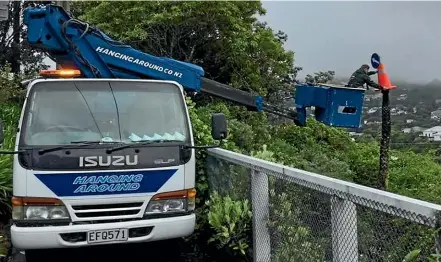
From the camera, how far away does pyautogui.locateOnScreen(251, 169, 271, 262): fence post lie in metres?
4.73

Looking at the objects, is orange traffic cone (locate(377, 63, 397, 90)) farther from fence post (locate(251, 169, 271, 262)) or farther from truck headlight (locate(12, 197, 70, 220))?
truck headlight (locate(12, 197, 70, 220))

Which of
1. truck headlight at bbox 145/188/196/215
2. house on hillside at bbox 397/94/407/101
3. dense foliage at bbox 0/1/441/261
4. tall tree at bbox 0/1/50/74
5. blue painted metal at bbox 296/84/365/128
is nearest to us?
truck headlight at bbox 145/188/196/215

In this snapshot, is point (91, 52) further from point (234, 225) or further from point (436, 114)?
point (436, 114)

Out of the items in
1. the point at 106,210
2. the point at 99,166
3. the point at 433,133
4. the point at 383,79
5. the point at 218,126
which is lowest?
the point at 433,133

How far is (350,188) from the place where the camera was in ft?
11.0

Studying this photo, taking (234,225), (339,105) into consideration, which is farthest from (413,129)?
(234,225)

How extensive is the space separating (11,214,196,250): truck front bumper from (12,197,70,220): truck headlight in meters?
0.11

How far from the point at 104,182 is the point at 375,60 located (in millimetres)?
6659

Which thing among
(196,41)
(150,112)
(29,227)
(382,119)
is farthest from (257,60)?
(29,227)

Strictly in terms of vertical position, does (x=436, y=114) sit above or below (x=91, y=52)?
below

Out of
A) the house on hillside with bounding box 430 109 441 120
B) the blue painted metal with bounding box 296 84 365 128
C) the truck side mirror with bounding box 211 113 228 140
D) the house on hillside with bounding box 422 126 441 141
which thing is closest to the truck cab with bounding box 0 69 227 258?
the truck side mirror with bounding box 211 113 228 140

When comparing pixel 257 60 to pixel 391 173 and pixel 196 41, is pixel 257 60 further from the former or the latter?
pixel 391 173

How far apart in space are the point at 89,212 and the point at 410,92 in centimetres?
1448

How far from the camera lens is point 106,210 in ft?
16.5
